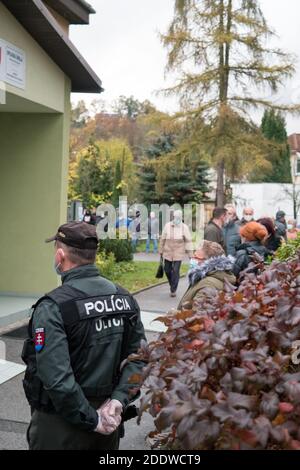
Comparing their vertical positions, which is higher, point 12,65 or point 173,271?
point 12,65

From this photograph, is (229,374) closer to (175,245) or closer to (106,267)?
(175,245)

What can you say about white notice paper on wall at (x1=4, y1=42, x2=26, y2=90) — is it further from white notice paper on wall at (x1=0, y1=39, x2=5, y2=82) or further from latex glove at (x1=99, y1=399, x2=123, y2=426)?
latex glove at (x1=99, y1=399, x2=123, y2=426)

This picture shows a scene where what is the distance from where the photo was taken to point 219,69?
26.0 meters

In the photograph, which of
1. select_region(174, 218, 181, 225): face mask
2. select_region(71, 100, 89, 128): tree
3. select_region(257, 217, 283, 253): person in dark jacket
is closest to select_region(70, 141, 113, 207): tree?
select_region(174, 218, 181, 225): face mask

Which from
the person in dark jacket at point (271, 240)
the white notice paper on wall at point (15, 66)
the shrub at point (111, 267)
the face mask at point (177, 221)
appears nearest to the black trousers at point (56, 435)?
the white notice paper on wall at point (15, 66)

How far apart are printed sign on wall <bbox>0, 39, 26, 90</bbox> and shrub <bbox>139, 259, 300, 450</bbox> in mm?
6497

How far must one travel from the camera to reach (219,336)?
2.31 meters

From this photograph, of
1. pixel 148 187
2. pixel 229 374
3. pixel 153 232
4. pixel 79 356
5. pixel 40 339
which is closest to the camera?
pixel 229 374

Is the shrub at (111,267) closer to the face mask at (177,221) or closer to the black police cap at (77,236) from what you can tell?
the face mask at (177,221)

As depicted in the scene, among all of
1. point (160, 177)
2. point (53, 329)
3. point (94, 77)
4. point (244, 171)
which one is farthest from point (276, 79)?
point (53, 329)

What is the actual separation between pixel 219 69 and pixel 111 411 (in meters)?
24.7

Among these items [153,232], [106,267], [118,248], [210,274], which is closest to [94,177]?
[153,232]

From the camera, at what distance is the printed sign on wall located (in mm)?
8328

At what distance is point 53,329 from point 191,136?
23982 millimetres
